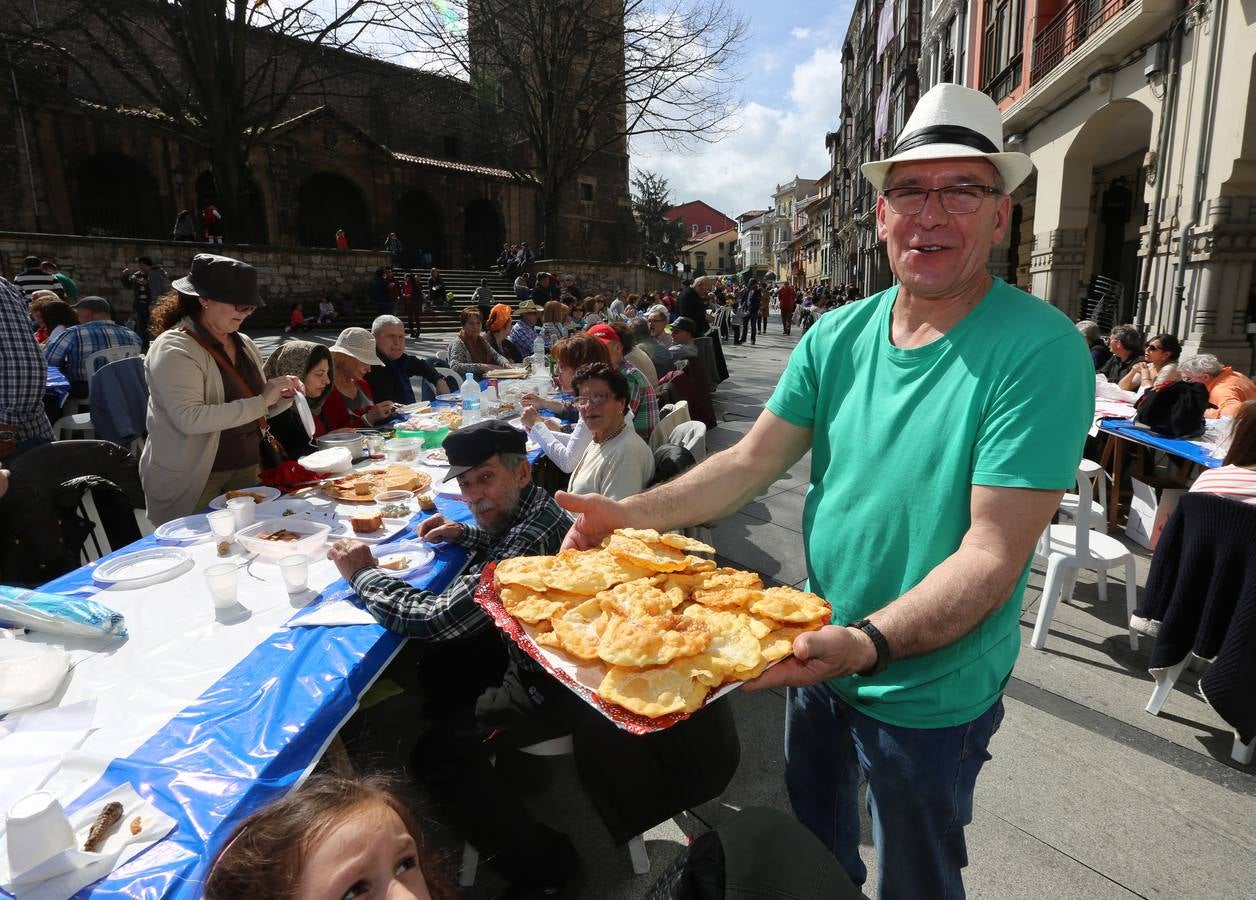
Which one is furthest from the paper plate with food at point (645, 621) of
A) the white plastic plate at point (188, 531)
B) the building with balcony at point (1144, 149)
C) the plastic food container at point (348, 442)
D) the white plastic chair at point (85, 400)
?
the building with balcony at point (1144, 149)

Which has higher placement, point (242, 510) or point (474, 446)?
point (474, 446)

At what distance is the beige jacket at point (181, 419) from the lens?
10.7 ft

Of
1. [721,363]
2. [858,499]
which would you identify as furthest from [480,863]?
[721,363]

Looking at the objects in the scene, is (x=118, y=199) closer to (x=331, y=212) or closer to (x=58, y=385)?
(x=331, y=212)

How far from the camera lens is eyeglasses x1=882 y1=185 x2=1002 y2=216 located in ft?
4.94

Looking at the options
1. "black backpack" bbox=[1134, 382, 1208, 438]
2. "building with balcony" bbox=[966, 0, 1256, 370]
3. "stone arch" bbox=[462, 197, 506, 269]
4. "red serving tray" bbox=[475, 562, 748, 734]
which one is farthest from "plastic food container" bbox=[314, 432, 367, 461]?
"stone arch" bbox=[462, 197, 506, 269]

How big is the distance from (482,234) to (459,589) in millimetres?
32249

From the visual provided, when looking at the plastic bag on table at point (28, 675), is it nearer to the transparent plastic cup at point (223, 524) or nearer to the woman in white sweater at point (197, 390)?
the transparent plastic cup at point (223, 524)

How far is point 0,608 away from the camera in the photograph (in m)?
1.94

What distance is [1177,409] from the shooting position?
510cm

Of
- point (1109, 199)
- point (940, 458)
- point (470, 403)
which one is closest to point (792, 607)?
point (940, 458)

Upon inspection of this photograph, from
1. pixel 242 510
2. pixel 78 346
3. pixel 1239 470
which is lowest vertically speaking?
pixel 1239 470

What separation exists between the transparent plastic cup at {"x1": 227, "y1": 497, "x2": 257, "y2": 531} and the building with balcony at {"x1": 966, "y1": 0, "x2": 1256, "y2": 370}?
461 inches

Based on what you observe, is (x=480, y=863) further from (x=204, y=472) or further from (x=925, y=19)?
(x=925, y=19)
